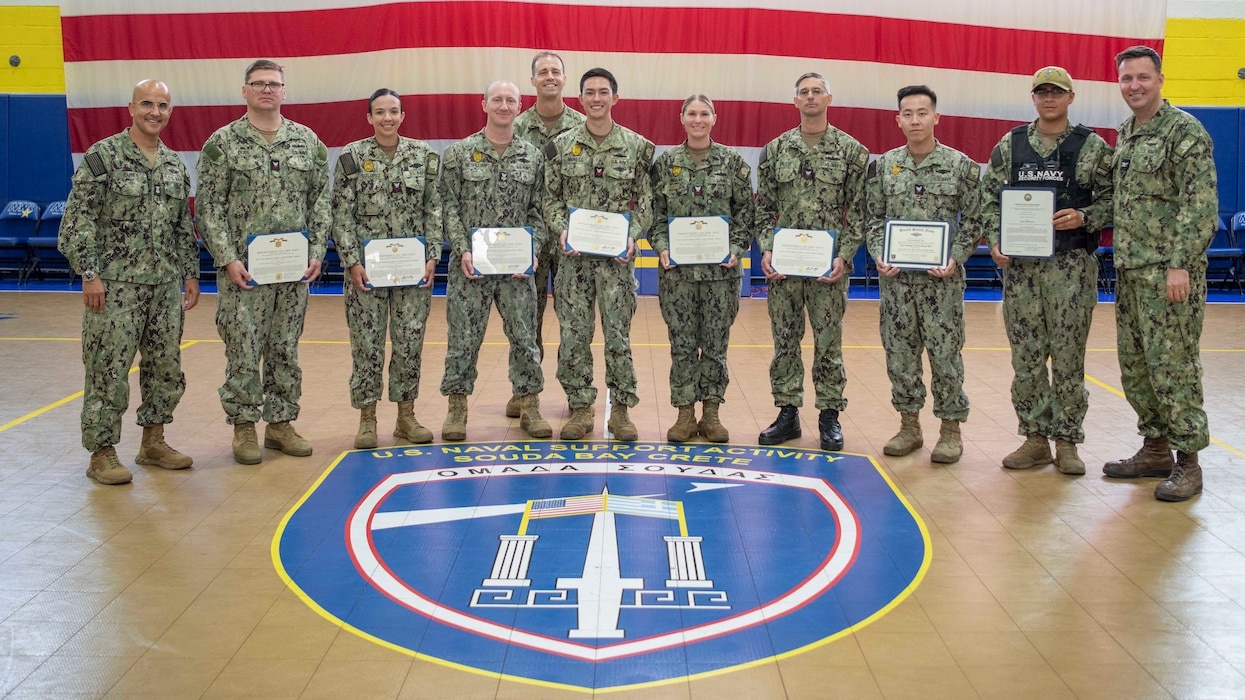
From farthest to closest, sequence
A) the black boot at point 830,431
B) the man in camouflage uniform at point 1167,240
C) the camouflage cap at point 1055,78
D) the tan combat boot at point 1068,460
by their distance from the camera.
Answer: the black boot at point 830,431 < the tan combat boot at point 1068,460 < the camouflage cap at point 1055,78 < the man in camouflage uniform at point 1167,240

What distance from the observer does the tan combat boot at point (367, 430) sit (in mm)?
5570

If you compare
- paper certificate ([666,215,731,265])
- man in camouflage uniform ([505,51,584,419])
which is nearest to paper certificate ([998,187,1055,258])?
paper certificate ([666,215,731,265])

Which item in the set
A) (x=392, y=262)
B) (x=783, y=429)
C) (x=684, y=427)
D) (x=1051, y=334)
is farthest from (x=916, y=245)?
(x=392, y=262)

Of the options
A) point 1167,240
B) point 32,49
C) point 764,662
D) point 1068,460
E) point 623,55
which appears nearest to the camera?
point 764,662

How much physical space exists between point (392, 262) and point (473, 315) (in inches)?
20.3

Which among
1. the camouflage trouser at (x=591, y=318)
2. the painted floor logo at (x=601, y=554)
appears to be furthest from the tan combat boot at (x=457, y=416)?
the camouflage trouser at (x=591, y=318)

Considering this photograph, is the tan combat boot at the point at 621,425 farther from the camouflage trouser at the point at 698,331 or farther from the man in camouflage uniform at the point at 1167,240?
the man in camouflage uniform at the point at 1167,240

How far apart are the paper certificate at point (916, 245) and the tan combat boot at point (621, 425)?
5.17 feet

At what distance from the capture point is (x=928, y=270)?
5230 mm

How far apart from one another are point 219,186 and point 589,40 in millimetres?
7655

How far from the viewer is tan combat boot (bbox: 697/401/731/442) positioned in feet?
18.7

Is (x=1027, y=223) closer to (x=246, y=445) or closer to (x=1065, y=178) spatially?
(x=1065, y=178)

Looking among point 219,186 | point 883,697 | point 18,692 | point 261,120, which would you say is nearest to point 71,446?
point 219,186

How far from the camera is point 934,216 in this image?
526cm
